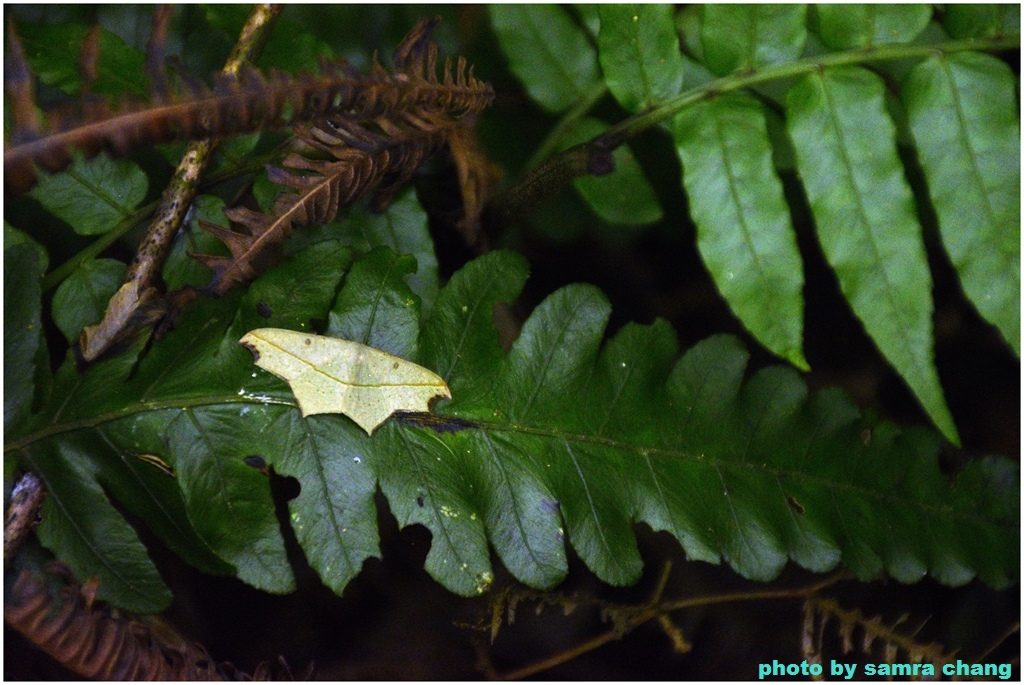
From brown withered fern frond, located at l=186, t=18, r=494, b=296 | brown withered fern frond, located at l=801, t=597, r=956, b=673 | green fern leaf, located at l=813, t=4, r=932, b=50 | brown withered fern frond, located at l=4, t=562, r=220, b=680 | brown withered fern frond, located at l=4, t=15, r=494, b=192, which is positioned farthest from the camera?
brown withered fern frond, located at l=801, t=597, r=956, b=673

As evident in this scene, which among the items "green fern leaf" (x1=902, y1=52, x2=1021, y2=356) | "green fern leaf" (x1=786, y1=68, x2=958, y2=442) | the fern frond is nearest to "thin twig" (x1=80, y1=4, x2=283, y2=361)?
the fern frond

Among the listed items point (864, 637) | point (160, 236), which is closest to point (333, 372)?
point (160, 236)

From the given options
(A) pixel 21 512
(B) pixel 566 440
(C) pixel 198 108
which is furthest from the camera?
(B) pixel 566 440

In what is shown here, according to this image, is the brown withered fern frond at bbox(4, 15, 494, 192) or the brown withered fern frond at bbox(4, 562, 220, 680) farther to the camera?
the brown withered fern frond at bbox(4, 562, 220, 680)

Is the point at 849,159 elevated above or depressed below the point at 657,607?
above

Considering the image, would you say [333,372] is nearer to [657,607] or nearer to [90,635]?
[90,635]

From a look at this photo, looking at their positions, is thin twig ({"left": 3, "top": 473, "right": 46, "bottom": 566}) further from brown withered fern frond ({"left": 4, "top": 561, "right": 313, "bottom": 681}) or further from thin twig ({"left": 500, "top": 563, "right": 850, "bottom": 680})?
thin twig ({"left": 500, "top": 563, "right": 850, "bottom": 680})

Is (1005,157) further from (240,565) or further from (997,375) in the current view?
(240,565)

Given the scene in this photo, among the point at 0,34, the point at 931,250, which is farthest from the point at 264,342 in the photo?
the point at 931,250
